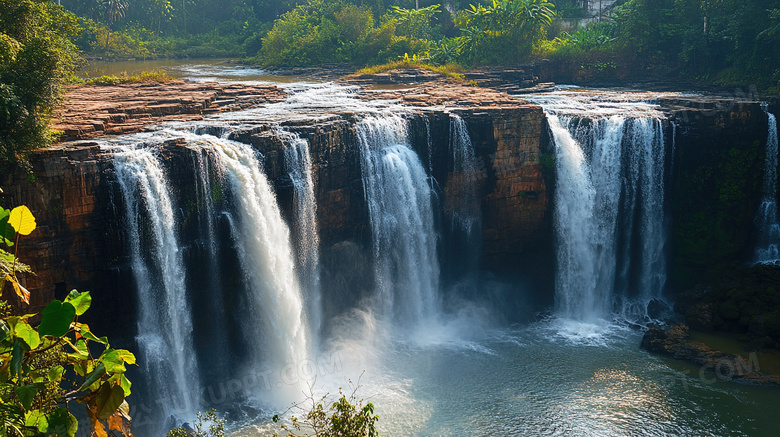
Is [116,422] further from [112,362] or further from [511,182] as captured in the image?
[511,182]

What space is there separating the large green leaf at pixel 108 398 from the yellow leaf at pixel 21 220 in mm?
1887

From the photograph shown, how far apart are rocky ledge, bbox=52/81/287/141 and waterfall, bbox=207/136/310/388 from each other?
133 inches

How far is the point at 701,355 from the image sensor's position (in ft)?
66.2

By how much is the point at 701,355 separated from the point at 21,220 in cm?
1899

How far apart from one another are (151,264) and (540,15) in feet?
95.0

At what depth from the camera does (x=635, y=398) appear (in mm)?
18172

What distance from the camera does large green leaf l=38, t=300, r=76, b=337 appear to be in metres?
6.16

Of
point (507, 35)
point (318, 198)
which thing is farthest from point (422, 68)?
point (318, 198)

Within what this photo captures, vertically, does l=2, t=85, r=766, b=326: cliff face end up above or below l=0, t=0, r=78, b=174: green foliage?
below

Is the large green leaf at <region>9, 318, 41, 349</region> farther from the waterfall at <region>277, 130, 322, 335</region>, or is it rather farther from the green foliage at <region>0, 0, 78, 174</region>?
the waterfall at <region>277, 130, 322, 335</region>

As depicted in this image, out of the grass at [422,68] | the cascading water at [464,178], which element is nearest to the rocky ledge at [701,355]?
the cascading water at [464,178]

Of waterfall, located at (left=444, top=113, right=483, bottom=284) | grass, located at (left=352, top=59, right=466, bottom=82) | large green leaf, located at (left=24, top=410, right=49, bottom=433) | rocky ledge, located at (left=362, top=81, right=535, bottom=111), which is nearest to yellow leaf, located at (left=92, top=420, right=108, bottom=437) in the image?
large green leaf, located at (left=24, top=410, right=49, bottom=433)

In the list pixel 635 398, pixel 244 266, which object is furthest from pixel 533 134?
pixel 244 266

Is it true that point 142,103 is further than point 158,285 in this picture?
Yes
